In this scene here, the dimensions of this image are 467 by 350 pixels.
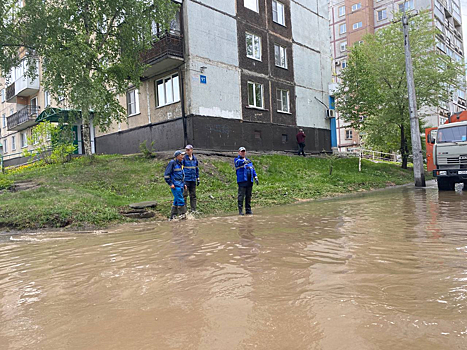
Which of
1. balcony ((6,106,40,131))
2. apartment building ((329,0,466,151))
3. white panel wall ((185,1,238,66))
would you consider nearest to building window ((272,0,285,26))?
white panel wall ((185,1,238,66))

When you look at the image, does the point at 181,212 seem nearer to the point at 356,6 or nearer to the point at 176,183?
the point at 176,183

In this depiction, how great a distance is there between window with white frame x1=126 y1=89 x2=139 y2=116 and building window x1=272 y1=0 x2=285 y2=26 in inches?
379

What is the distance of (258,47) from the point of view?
22922 mm

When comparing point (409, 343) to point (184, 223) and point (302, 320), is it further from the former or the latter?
point (184, 223)

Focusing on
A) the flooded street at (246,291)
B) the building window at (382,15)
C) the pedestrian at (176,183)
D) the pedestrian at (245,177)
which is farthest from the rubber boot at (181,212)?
the building window at (382,15)

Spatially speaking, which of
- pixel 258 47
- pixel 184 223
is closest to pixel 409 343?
pixel 184 223

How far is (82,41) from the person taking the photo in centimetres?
1555

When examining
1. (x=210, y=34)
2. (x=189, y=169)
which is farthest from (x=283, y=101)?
(x=189, y=169)

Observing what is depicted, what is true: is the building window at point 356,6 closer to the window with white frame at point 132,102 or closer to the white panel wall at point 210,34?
the white panel wall at point 210,34

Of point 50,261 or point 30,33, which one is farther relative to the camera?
point 30,33

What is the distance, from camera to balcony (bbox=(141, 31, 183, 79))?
60.4 feet

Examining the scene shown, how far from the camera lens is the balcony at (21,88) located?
1276 inches

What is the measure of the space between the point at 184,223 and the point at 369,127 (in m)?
20.0

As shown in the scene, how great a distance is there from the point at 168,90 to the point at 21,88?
19470mm
